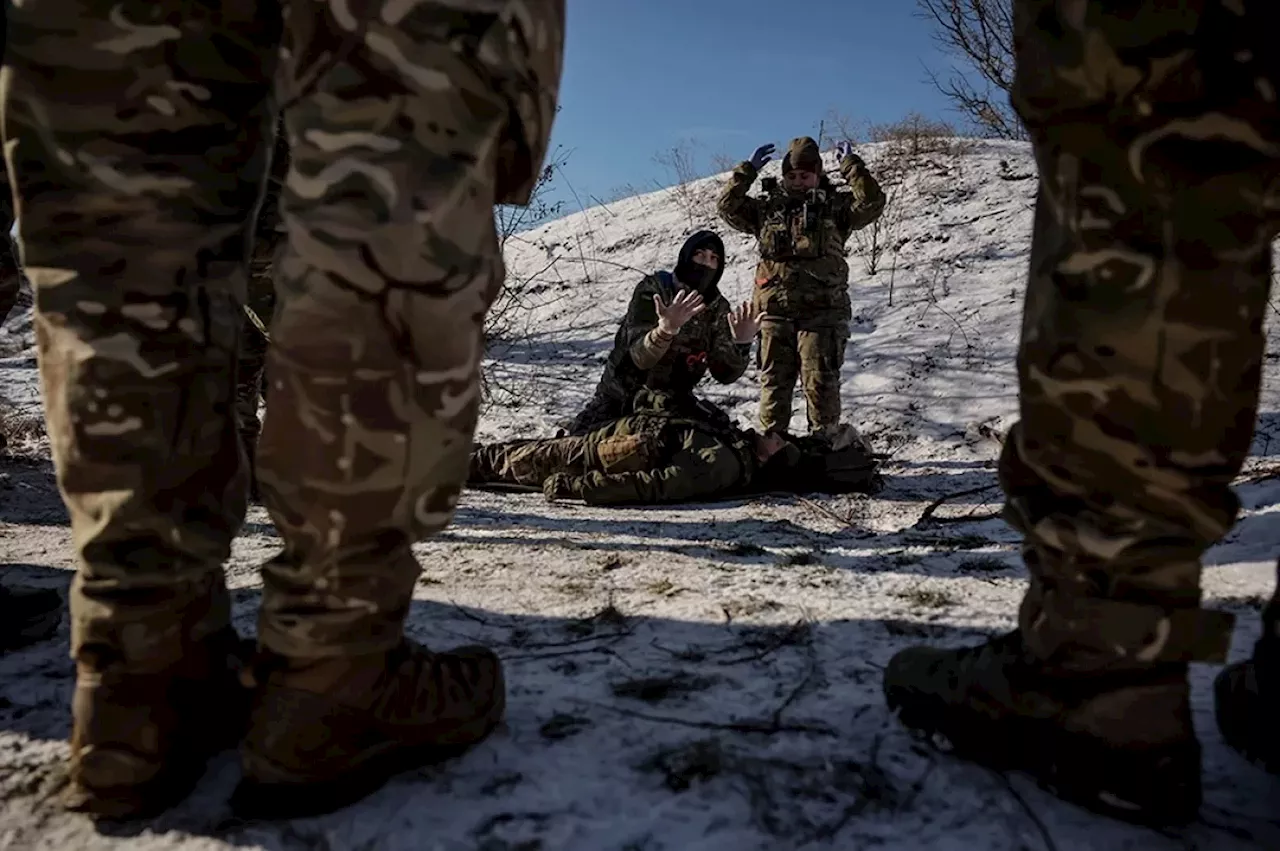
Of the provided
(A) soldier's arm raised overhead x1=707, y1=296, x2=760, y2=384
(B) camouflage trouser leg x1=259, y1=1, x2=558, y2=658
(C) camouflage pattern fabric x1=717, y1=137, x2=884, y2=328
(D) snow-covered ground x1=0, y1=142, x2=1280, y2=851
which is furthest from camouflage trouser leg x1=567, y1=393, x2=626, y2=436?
(B) camouflage trouser leg x1=259, y1=1, x2=558, y2=658

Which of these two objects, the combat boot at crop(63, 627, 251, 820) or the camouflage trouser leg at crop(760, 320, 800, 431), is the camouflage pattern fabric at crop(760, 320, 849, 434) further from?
the combat boot at crop(63, 627, 251, 820)

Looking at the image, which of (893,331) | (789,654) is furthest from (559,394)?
(789,654)

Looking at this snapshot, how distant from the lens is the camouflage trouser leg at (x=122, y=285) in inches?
35.3

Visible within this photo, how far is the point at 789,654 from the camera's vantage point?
1.41 meters

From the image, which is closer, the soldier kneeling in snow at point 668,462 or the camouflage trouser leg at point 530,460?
the soldier kneeling in snow at point 668,462

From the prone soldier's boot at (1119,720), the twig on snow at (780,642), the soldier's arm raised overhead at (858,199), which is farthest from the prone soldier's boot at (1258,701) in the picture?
the soldier's arm raised overhead at (858,199)

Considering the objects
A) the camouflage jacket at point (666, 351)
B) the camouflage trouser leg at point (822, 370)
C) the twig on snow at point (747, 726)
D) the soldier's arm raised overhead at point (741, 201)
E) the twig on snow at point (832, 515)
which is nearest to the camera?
the twig on snow at point (747, 726)

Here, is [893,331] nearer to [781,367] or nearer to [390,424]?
[781,367]

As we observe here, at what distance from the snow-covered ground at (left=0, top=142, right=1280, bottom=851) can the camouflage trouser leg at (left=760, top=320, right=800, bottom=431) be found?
57.7 inches

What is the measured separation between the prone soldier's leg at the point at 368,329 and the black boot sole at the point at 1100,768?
69 centimetres

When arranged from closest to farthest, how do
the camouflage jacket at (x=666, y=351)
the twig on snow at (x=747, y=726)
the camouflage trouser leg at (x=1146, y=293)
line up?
the camouflage trouser leg at (x=1146, y=293), the twig on snow at (x=747, y=726), the camouflage jacket at (x=666, y=351)

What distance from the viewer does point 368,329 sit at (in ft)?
2.72

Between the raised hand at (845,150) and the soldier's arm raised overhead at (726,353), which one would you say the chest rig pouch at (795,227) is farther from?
→ the soldier's arm raised overhead at (726,353)

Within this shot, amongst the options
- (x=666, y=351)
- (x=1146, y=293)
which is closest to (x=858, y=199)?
(x=666, y=351)
